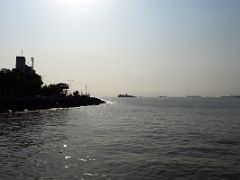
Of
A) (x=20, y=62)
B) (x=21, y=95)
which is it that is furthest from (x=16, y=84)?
(x=20, y=62)

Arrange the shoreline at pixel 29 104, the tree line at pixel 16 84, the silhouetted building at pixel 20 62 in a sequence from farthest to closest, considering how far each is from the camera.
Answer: the silhouetted building at pixel 20 62 → the tree line at pixel 16 84 → the shoreline at pixel 29 104

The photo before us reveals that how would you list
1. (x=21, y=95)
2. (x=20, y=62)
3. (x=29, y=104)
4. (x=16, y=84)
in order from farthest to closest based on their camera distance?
(x=20, y=62)
(x=21, y=95)
(x=16, y=84)
(x=29, y=104)

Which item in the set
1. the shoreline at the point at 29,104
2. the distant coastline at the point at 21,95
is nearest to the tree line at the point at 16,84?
the distant coastline at the point at 21,95

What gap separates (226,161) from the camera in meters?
29.0

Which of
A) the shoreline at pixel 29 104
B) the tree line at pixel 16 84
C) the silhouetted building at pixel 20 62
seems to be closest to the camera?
the shoreline at pixel 29 104

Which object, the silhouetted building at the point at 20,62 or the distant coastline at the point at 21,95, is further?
the silhouetted building at the point at 20,62

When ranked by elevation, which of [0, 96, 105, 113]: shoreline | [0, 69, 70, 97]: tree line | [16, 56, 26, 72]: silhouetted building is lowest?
[0, 96, 105, 113]: shoreline

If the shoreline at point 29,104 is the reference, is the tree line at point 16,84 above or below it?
above

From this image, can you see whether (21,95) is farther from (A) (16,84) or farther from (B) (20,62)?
(B) (20,62)

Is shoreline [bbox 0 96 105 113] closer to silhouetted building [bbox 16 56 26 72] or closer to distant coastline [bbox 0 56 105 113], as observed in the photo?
distant coastline [bbox 0 56 105 113]

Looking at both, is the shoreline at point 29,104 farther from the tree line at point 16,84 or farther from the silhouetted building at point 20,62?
the silhouetted building at point 20,62

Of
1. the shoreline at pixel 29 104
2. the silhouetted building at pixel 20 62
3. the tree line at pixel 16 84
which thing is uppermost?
the silhouetted building at pixel 20 62

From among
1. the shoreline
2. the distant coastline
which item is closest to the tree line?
the distant coastline

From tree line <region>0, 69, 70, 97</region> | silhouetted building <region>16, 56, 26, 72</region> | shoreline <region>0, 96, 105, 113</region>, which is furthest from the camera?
silhouetted building <region>16, 56, 26, 72</region>
